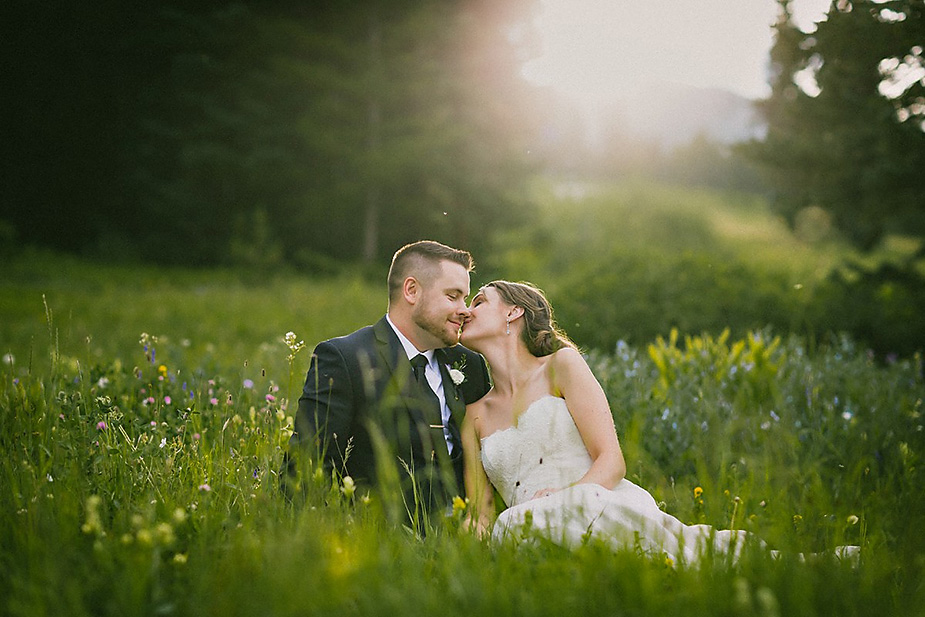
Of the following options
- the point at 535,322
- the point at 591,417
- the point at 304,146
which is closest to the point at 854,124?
the point at 535,322

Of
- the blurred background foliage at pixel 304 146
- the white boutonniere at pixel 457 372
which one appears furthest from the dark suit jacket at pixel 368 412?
the blurred background foliage at pixel 304 146

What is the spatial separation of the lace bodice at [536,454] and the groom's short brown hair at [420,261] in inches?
36.4

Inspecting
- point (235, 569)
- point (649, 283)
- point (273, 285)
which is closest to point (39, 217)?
point (273, 285)

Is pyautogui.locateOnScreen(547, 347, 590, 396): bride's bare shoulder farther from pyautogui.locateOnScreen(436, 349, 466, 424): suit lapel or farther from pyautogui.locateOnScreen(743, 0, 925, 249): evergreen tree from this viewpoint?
pyautogui.locateOnScreen(743, 0, 925, 249): evergreen tree

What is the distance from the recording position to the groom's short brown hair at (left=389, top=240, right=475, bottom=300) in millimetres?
3930

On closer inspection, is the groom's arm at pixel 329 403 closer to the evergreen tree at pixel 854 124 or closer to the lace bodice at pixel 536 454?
the lace bodice at pixel 536 454

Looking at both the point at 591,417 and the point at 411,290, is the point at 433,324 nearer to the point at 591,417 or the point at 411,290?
the point at 411,290

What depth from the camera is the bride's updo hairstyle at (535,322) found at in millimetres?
4080

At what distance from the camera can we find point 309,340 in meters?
9.20

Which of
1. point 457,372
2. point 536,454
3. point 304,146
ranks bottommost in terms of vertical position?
point 536,454

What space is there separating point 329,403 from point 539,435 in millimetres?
1121

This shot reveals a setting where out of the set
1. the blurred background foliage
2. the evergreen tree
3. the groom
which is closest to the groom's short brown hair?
the groom

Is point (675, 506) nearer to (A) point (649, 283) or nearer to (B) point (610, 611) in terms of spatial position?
(B) point (610, 611)

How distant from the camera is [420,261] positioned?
13.0 ft
